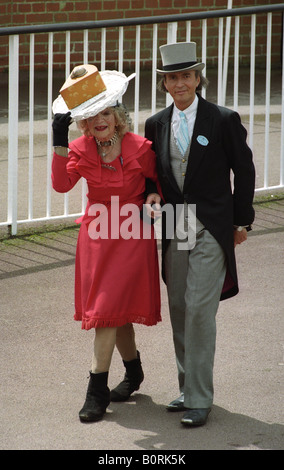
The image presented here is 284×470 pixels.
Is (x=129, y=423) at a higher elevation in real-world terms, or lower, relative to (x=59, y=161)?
lower

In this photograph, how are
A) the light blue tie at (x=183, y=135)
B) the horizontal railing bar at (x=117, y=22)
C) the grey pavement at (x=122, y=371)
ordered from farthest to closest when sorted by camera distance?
1. the horizontal railing bar at (x=117, y=22)
2. the light blue tie at (x=183, y=135)
3. the grey pavement at (x=122, y=371)

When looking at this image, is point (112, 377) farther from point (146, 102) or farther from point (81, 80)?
point (146, 102)

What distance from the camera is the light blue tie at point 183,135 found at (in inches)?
181

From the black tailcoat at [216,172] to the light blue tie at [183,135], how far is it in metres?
0.05

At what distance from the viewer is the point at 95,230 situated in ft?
15.6

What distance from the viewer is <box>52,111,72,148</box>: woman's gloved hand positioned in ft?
14.8

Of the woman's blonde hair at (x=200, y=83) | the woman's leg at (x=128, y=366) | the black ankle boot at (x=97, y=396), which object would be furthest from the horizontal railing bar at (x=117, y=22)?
the black ankle boot at (x=97, y=396)

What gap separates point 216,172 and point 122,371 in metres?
1.30

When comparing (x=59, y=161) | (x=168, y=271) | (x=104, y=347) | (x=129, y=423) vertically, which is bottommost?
(x=129, y=423)

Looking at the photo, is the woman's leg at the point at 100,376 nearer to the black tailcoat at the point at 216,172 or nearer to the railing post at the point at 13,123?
the black tailcoat at the point at 216,172

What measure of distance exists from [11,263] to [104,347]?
2396 millimetres

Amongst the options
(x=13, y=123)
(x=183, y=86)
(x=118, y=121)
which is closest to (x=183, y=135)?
(x=183, y=86)
